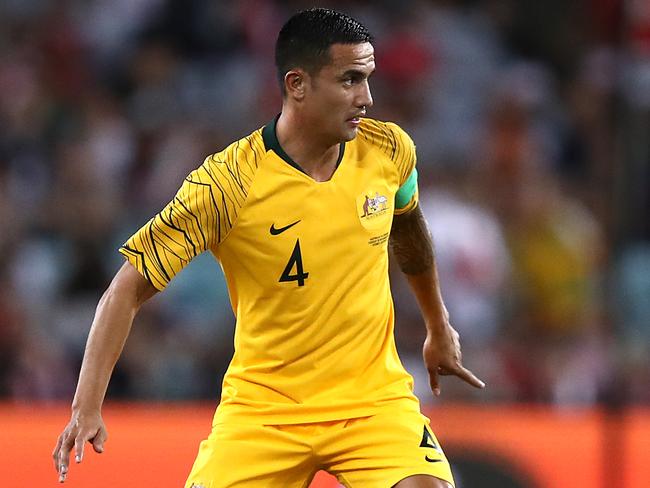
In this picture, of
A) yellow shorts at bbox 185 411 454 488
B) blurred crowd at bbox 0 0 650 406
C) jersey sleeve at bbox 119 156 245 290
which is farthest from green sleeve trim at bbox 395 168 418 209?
blurred crowd at bbox 0 0 650 406

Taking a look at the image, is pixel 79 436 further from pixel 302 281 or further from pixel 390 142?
pixel 390 142

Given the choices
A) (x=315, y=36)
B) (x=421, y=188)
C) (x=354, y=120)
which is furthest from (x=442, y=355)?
(x=421, y=188)

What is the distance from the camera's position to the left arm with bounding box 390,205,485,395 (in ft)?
16.8

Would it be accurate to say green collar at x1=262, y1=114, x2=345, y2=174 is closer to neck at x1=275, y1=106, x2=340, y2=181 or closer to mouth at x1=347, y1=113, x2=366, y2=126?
neck at x1=275, y1=106, x2=340, y2=181

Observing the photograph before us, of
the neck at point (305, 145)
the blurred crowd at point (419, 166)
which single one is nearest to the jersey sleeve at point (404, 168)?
the neck at point (305, 145)

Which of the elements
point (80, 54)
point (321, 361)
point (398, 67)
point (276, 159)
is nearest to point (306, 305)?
point (321, 361)

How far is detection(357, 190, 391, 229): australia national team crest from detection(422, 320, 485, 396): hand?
608mm

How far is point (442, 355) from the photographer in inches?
202

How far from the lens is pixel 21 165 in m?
9.91

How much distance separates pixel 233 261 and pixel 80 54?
621 cm

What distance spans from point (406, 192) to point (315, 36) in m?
0.67

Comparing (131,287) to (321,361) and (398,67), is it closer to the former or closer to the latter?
(321,361)

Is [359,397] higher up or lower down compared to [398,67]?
lower down

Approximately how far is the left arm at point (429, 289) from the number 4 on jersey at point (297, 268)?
0.60 meters
